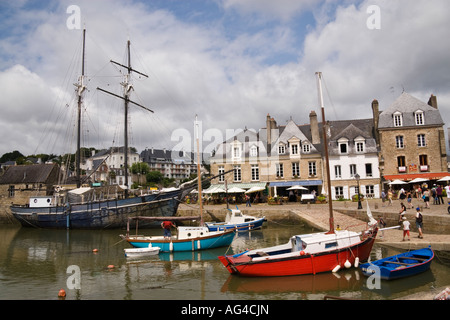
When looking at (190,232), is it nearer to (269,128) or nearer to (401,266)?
(401,266)

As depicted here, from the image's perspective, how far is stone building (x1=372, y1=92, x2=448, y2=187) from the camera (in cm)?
3588

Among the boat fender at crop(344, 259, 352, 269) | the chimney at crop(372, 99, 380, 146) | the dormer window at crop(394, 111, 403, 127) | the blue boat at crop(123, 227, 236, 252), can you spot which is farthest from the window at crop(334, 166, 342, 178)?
the boat fender at crop(344, 259, 352, 269)

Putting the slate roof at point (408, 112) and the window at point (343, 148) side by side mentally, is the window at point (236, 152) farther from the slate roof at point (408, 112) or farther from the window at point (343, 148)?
the slate roof at point (408, 112)

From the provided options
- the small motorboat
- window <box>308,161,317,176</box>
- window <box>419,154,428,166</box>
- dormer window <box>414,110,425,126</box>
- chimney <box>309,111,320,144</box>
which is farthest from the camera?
chimney <box>309,111,320,144</box>

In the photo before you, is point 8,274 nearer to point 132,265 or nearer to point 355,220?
point 132,265

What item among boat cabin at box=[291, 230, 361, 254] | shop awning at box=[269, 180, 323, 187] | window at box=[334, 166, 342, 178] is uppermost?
window at box=[334, 166, 342, 178]

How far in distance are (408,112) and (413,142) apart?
12.5ft

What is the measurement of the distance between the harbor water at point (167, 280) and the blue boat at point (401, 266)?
26 cm

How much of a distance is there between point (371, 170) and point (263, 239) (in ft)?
68.6

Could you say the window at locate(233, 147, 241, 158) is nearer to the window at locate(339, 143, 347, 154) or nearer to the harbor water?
the window at locate(339, 143, 347, 154)

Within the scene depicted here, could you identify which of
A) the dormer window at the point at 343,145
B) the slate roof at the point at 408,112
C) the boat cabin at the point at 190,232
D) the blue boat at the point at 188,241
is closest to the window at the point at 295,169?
the dormer window at the point at 343,145

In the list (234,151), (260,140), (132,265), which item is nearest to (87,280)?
(132,265)

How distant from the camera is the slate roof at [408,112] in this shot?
120 feet

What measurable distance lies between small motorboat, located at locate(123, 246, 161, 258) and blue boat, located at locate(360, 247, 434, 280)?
11180 millimetres
